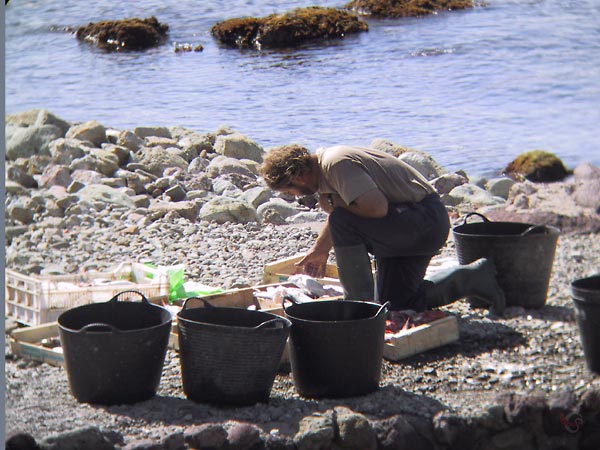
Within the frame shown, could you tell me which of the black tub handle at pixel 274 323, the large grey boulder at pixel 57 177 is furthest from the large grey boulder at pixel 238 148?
the black tub handle at pixel 274 323

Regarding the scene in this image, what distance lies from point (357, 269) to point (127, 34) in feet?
40.5

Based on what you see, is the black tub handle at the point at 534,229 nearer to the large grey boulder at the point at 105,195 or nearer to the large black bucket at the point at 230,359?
the large black bucket at the point at 230,359

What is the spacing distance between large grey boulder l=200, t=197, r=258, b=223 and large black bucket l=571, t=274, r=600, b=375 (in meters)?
3.64

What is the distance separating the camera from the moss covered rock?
9422mm

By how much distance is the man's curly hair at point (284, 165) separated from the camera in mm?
4152

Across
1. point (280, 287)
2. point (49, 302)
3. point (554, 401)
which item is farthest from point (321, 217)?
point (554, 401)

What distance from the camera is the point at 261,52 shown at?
14.9m

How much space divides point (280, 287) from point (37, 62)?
8.71m

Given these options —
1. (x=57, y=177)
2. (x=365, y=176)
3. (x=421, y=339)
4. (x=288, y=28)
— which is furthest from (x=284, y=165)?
(x=288, y=28)

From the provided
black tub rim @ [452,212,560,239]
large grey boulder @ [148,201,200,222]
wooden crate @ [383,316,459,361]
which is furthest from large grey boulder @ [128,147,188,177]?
wooden crate @ [383,316,459,361]

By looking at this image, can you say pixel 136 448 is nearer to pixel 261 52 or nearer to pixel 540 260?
pixel 540 260

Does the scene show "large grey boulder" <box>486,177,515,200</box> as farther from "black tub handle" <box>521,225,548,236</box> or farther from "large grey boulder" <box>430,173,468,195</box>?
"black tub handle" <box>521,225,548,236</box>

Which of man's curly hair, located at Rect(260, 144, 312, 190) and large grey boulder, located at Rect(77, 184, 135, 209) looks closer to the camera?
man's curly hair, located at Rect(260, 144, 312, 190)

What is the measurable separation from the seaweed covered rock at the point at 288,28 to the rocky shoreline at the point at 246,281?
14.7 ft
